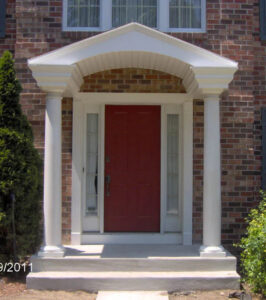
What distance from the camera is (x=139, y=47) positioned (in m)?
5.62

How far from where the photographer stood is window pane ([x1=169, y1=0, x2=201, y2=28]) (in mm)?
6859

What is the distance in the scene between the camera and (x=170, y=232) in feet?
22.5

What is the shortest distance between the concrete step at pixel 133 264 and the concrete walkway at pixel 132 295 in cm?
34

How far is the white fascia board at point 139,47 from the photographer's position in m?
5.57

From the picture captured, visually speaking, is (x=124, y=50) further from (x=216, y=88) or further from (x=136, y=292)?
(x=136, y=292)

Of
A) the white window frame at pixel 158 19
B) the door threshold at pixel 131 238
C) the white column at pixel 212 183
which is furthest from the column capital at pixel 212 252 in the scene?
the white window frame at pixel 158 19

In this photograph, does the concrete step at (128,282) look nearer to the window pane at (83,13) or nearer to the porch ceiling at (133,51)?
the porch ceiling at (133,51)

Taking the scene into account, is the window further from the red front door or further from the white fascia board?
the red front door

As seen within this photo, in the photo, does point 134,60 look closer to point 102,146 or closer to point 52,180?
point 102,146

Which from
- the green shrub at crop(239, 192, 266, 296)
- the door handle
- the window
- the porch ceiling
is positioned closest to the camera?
the green shrub at crop(239, 192, 266, 296)

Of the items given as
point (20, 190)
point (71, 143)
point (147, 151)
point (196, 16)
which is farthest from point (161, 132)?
point (20, 190)

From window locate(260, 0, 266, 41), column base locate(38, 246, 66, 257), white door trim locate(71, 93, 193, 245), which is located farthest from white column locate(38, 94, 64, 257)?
window locate(260, 0, 266, 41)

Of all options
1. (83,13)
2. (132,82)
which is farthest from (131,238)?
(83,13)

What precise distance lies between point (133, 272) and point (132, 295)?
0.40 metres
